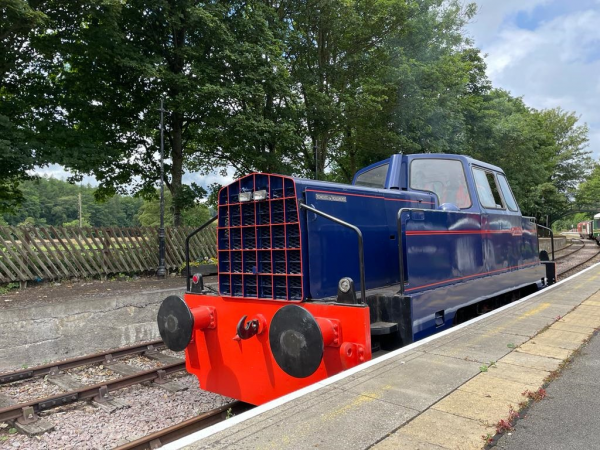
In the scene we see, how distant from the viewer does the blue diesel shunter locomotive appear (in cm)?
359

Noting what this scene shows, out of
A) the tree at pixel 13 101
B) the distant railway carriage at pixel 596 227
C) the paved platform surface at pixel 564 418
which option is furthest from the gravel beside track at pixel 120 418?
the distant railway carriage at pixel 596 227

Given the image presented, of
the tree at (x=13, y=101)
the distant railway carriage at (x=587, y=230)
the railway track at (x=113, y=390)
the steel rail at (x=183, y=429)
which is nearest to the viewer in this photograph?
the steel rail at (x=183, y=429)

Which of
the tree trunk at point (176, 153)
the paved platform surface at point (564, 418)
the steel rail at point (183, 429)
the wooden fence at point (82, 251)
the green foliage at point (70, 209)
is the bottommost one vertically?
the steel rail at point (183, 429)

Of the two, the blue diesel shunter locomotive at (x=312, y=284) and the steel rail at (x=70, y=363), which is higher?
the blue diesel shunter locomotive at (x=312, y=284)

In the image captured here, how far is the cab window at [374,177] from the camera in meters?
5.82

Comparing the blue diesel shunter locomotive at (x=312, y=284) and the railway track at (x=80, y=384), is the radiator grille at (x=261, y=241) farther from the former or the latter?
the railway track at (x=80, y=384)

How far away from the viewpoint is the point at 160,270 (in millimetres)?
11812

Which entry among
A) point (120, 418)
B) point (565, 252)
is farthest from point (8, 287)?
point (565, 252)

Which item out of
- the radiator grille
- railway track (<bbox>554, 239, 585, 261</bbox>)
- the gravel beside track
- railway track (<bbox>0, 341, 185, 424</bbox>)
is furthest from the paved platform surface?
railway track (<bbox>554, 239, 585, 261</bbox>)

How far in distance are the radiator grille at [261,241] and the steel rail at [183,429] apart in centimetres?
120

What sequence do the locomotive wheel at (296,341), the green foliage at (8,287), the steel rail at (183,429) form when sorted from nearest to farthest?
1. the locomotive wheel at (296,341)
2. the steel rail at (183,429)
3. the green foliage at (8,287)

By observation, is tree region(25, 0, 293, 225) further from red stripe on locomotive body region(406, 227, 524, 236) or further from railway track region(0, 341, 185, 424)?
red stripe on locomotive body region(406, 227, 524, 236)

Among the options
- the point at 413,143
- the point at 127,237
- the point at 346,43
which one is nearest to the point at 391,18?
the point at 346,43

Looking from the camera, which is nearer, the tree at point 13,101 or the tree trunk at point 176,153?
the tree at point 13,101
